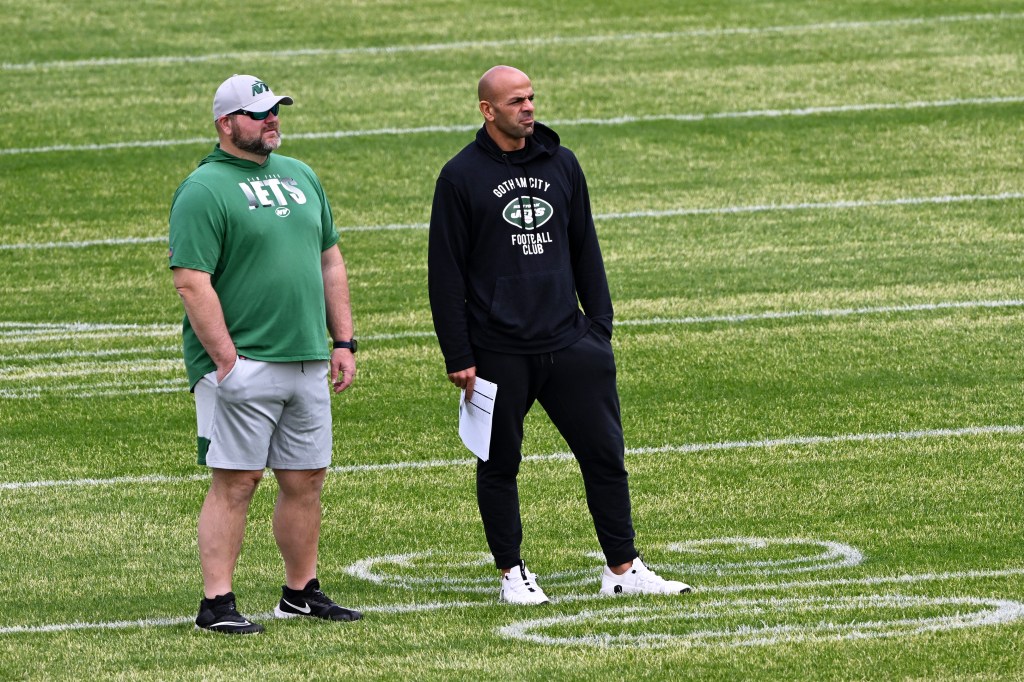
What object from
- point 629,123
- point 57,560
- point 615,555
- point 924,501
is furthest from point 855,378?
point 629,123

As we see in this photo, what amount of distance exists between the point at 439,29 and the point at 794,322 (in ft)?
34.2

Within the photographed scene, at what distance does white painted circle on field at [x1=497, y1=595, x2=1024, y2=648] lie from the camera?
5.81 meters

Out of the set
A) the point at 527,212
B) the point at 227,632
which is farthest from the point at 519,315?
the point at 227,632

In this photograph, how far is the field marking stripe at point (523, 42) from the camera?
2009 cm

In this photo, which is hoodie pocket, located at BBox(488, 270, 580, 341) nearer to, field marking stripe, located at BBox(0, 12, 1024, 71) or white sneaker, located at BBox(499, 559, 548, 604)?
white sneaker, located at BBox(499, 559, 548, 604)

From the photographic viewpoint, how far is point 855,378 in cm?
1043

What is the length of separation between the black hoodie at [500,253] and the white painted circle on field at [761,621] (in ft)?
3.42

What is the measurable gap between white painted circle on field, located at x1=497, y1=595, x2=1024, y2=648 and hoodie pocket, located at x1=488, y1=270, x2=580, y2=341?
104 centimetres

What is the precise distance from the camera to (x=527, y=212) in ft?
21.5

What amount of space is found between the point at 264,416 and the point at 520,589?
1.14m

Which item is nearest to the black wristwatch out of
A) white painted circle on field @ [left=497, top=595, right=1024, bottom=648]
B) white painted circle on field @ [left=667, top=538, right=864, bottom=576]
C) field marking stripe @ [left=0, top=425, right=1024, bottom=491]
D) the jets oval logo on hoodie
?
the jets oval logo on hoodie

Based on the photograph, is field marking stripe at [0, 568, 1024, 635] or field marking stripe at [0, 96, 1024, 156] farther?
field marking stripe at [0, 96, 1024, 156]

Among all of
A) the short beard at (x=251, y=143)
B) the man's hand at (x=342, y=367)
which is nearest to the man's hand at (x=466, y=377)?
the man's hand at (x=342, y=367)

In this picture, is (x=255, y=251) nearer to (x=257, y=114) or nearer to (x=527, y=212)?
(x=257, y=114)
